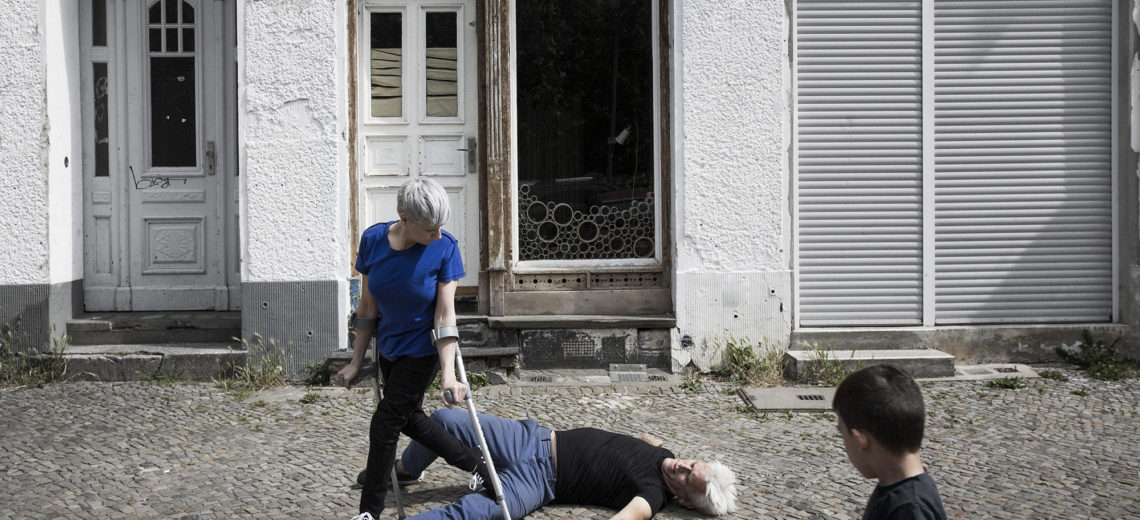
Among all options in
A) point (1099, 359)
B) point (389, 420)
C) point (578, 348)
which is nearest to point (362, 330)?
point (389, 420)

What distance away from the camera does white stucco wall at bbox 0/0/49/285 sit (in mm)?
6996

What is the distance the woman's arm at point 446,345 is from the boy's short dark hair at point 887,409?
1.78m

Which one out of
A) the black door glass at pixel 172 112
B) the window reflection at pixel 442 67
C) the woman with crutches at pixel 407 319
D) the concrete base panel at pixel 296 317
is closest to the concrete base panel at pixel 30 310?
the black door glass at pixel 172 112

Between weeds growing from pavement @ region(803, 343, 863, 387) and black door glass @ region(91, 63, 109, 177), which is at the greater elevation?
black door glass @ region(91, 63, 109, 177)

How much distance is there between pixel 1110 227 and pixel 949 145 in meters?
1.48

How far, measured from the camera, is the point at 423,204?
3.65 meters

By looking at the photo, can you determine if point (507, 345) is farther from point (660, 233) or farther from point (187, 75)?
point (187, 75)

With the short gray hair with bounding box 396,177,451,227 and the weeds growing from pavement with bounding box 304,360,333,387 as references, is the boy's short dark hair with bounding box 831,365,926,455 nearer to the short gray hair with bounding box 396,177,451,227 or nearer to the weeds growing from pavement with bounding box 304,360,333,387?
the short gray hair with bounding box 396,177,451,227

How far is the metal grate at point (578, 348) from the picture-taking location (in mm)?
7250

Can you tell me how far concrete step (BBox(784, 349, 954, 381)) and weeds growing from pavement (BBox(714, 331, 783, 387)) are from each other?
0.39 ft

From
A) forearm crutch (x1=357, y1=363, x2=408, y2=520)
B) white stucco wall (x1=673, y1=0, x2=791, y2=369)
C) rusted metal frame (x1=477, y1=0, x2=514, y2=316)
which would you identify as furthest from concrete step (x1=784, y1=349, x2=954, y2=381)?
forearm crutch (x1=357, y1=363, x2=408, y2=520)

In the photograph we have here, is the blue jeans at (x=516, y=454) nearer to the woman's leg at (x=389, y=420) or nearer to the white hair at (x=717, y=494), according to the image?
the woman's leg at (x=389, y=420)

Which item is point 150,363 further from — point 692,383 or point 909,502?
point 909,502

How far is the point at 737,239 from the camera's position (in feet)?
23.7
